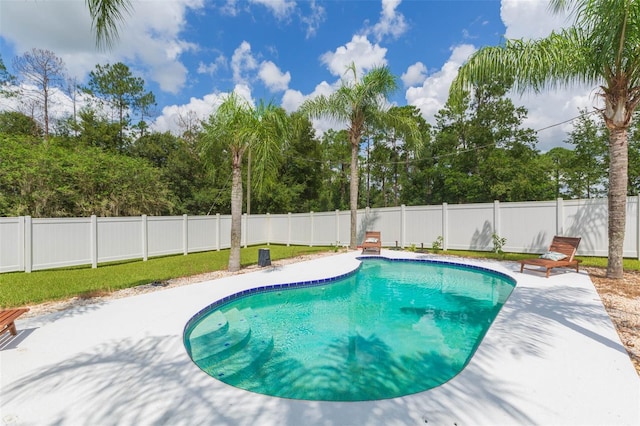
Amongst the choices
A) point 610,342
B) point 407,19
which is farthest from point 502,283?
point 407,19

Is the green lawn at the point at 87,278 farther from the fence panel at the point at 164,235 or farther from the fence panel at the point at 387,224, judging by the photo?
the fence panel at the point at 387,224

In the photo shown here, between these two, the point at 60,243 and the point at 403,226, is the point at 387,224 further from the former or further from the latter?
the point at 60,243

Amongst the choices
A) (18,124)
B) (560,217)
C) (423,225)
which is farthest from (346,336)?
(18,124)

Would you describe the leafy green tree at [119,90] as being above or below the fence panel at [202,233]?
above

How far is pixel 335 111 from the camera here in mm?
12594

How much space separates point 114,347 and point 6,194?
12197 mm

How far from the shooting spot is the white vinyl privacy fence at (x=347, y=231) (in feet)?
28.4

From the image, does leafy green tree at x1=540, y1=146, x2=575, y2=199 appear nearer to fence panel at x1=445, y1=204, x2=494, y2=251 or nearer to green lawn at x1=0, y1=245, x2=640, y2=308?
fence panel at x1=445, y1=204, x2=494, y2=251

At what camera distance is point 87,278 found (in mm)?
7727

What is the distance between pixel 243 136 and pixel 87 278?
549cm

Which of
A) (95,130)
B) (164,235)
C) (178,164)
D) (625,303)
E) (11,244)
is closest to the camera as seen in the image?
(625,303)

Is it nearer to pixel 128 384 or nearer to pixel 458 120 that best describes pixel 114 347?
pixel 128 384

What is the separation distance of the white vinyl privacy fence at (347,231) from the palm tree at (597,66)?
3.61 metres

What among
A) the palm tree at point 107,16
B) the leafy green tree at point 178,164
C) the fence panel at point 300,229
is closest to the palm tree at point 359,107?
the fence panel at point 300,229
